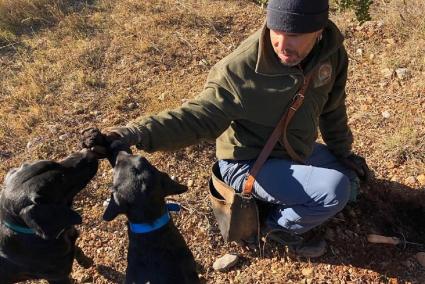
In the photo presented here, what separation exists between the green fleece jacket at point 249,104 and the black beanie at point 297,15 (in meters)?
0.17

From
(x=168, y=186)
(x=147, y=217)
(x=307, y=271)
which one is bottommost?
(x=307, y=271)

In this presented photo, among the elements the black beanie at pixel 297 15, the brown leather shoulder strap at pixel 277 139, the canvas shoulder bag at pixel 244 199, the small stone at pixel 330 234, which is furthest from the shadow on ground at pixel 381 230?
the black beanie at pixel 297 15

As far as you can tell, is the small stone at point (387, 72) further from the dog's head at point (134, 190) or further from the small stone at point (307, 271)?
the dog's head at point (134, 190)

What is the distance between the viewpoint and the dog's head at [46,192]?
106 inches

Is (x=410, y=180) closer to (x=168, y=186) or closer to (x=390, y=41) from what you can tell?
(x=390, y=41)

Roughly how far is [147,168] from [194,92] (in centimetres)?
229

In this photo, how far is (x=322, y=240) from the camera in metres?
3.43

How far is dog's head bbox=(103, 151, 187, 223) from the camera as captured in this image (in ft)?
8.32

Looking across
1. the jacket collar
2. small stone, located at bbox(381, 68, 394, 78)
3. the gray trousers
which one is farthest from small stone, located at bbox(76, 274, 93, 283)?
small stone, located at bbox(381, 68, 394, 78)

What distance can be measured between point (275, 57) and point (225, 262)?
1447 millimetres

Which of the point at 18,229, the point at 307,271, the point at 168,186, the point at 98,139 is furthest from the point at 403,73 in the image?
the point at 18,229

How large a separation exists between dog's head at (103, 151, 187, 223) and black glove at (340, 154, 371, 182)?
5.14 ft

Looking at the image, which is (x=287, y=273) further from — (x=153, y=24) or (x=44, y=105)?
(x=153, y=24)

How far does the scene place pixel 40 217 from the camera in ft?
8.83
